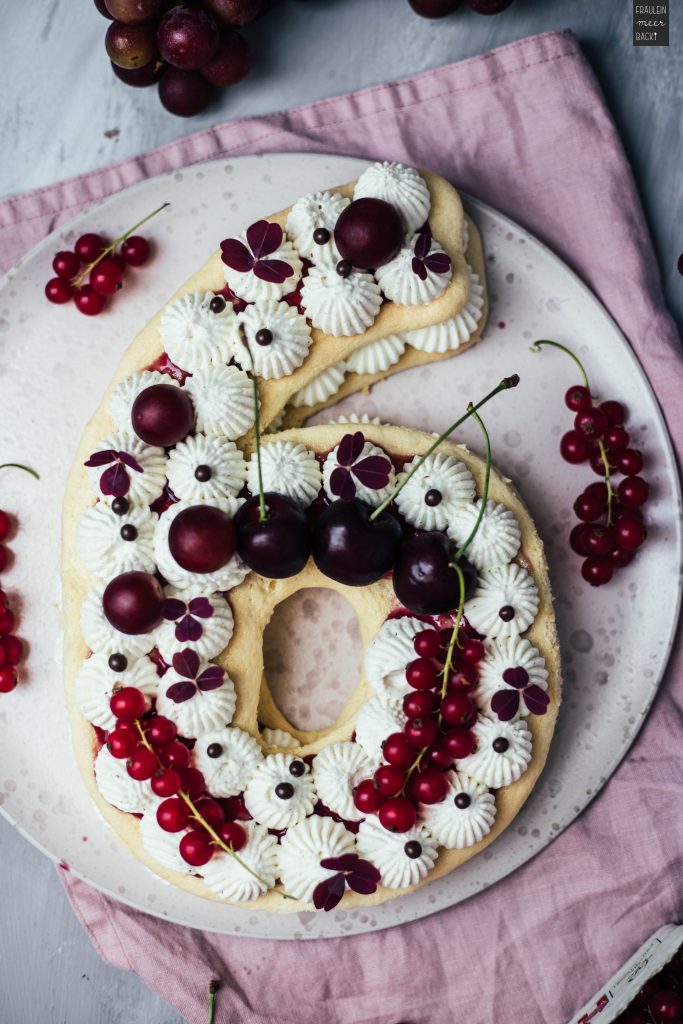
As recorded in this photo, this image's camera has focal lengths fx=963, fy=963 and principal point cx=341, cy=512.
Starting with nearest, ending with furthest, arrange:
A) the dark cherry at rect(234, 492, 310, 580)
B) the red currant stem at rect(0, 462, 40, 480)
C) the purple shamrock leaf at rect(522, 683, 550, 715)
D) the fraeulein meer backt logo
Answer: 1. the dark cherry at rect(234, 492, 310, 580)
2. the purple shamrock leaf at rect(522, 683, 550, 715)
3. the red currant stem at rect(0, 462, 40, 480)
4. the fraeulein meer backt logo

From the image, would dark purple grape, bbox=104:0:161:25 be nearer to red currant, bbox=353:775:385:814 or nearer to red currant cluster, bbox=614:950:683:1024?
red currant, bbox=353:775:385:814

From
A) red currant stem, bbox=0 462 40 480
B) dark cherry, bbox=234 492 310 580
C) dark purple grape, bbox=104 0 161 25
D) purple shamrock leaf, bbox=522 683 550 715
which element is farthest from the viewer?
red currant stem, bbox=0 462 40 480

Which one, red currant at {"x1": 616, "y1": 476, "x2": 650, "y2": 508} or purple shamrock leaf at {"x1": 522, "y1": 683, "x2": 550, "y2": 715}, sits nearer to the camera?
purple shamrock leaf at {"x1": 522, "y1": 683, "x2": 550, "y2": 715}

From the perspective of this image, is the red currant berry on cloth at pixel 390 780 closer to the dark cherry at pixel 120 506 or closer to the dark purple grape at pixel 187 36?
the dark cherry at pixel 120 506

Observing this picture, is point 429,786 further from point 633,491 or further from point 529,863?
point 633,491

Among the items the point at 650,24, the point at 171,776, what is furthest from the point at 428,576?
the point at 650,24

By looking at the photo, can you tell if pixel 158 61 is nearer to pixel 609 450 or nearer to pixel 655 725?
pixel 609 450

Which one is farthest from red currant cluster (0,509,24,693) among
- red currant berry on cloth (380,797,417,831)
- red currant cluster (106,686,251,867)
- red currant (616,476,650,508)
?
red currant (616,476,650,508)
